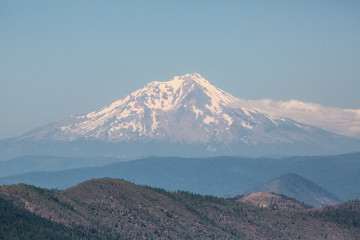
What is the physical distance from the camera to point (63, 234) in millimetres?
166500

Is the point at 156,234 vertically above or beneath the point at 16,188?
beneath

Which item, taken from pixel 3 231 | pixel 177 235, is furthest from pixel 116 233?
pixel 3 231

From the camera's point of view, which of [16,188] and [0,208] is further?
[16,188]

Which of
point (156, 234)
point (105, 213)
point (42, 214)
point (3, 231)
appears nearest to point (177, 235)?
point (156, 234)

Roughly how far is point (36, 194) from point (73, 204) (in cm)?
1045

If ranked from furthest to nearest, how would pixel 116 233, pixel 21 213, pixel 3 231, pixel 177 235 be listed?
pixel 177 235 < pixel 116 233 < pixel 21 213 < pixel 3 231

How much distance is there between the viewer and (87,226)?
598 ft

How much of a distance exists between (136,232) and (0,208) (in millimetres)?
35150

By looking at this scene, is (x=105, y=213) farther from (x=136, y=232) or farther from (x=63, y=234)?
(x=63, y=234)

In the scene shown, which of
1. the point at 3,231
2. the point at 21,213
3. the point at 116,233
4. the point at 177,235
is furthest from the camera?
the point at 177,235

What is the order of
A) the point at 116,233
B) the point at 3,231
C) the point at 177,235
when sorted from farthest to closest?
the point at 177,235
the point at 116,233
the point at 3,231

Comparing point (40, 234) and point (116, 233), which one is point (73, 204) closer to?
point (116, 233)

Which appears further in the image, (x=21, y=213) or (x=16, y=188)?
(x=16, y=188)

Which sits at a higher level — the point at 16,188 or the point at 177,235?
the point at 16,188
